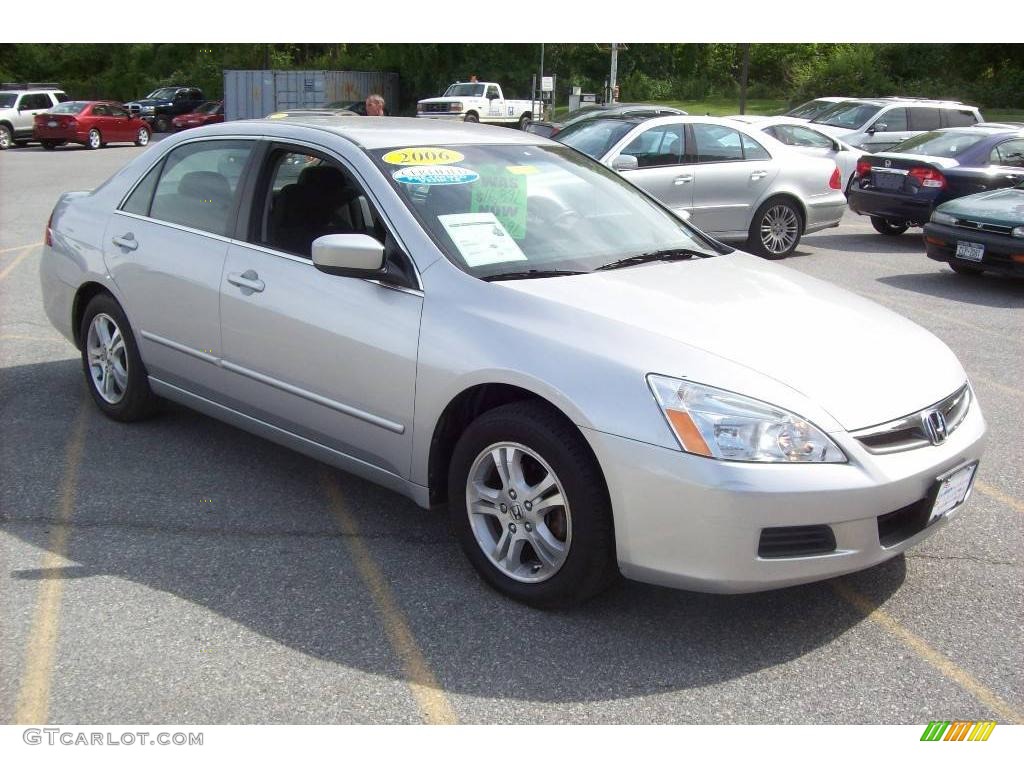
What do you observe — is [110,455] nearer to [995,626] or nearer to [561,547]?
[561,547]

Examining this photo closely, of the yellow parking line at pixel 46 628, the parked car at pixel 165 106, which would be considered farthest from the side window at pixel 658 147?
the parked car at pixel 165 106

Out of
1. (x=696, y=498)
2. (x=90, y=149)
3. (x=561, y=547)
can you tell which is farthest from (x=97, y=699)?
(x=90, y=149)

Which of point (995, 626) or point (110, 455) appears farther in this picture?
point (110, 455)

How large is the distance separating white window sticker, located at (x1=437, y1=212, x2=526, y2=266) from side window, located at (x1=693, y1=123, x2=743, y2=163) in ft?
25.2

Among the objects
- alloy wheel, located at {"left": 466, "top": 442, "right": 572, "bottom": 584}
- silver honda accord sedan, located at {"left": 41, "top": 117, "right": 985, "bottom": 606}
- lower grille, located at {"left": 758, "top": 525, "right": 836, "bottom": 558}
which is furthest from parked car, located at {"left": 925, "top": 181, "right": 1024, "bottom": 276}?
alloy wheel, located at {"left": 466, "top": 442, "right": 572, "bottom": 584}

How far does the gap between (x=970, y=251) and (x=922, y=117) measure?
9.87 m

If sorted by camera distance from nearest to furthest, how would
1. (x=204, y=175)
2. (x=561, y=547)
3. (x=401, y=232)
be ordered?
(x=561, y=547) → (x=401, y=232) → (x=204, y=175)

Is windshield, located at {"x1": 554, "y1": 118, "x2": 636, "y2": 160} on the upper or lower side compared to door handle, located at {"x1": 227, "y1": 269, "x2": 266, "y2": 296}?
upper

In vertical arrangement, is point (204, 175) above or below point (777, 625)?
above

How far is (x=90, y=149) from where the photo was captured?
31.3m

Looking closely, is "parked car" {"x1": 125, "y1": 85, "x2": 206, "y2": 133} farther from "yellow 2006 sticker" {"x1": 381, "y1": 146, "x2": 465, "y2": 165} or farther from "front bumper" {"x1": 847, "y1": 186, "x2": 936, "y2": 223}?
"yellow 2006 sticker" {"x1": 381, "y1": 146, "x2": 465, "y2": 165}

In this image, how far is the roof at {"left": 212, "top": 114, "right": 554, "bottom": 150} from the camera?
4.63m
